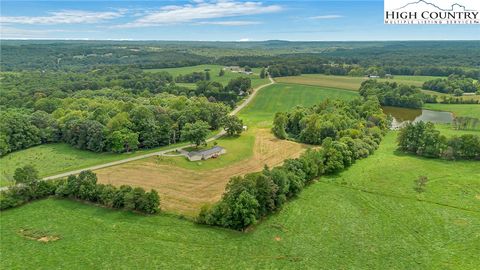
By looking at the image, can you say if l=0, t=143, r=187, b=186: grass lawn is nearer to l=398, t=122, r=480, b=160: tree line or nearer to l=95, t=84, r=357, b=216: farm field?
l=95, t=84, r=357, b=216: farm field

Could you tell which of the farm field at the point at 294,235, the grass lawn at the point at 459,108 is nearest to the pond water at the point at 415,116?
the grass lawn at the point at 459,108

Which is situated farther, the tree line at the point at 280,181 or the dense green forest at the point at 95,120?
the dense green forest at the point at 95,120

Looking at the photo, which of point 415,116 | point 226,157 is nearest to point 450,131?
point 415,116

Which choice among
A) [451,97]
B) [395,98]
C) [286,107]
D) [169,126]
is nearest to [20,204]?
[169,126]

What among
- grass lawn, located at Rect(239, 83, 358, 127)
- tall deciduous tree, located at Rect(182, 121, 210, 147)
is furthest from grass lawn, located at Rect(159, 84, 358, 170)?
tall deciduous tree, located at Rect(182, 121, 210, 147)

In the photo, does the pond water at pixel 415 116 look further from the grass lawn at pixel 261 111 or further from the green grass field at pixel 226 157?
the green grass field at pixel 226 157

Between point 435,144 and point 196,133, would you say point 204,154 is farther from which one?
point 435,144
